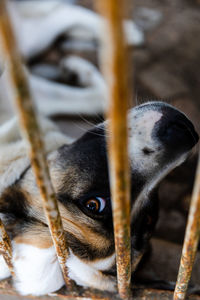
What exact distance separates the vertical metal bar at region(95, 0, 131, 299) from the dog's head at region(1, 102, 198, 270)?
16.3 inches

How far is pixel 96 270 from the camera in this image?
3.87 feet

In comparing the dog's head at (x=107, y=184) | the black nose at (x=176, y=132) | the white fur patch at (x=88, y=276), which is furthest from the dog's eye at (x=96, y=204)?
the black nose at (x=176, y=132)

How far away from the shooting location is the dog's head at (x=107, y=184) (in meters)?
1.21

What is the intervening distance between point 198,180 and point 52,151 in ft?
3.40

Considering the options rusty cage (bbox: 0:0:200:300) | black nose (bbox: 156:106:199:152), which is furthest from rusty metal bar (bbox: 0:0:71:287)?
black nose (bbox: 156:106:199:152)

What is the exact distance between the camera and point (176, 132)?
122cm

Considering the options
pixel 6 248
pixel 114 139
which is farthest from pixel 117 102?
pixel 6 248

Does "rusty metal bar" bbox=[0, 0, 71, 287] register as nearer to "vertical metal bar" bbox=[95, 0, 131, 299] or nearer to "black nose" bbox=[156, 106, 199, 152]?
"vertical metal bar" bbox=[95, 0, 131, 299]

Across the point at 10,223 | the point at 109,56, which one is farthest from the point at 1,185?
the point at 109,56

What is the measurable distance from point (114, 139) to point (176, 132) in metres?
0.68

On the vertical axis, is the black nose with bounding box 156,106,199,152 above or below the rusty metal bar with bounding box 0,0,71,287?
below

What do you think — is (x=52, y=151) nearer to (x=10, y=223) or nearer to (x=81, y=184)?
(x=81, y=184)

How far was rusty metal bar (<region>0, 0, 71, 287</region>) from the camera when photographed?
0.49m

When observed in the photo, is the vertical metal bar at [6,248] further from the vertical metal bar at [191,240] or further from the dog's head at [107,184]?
the vertical metal bar at [191,240]
